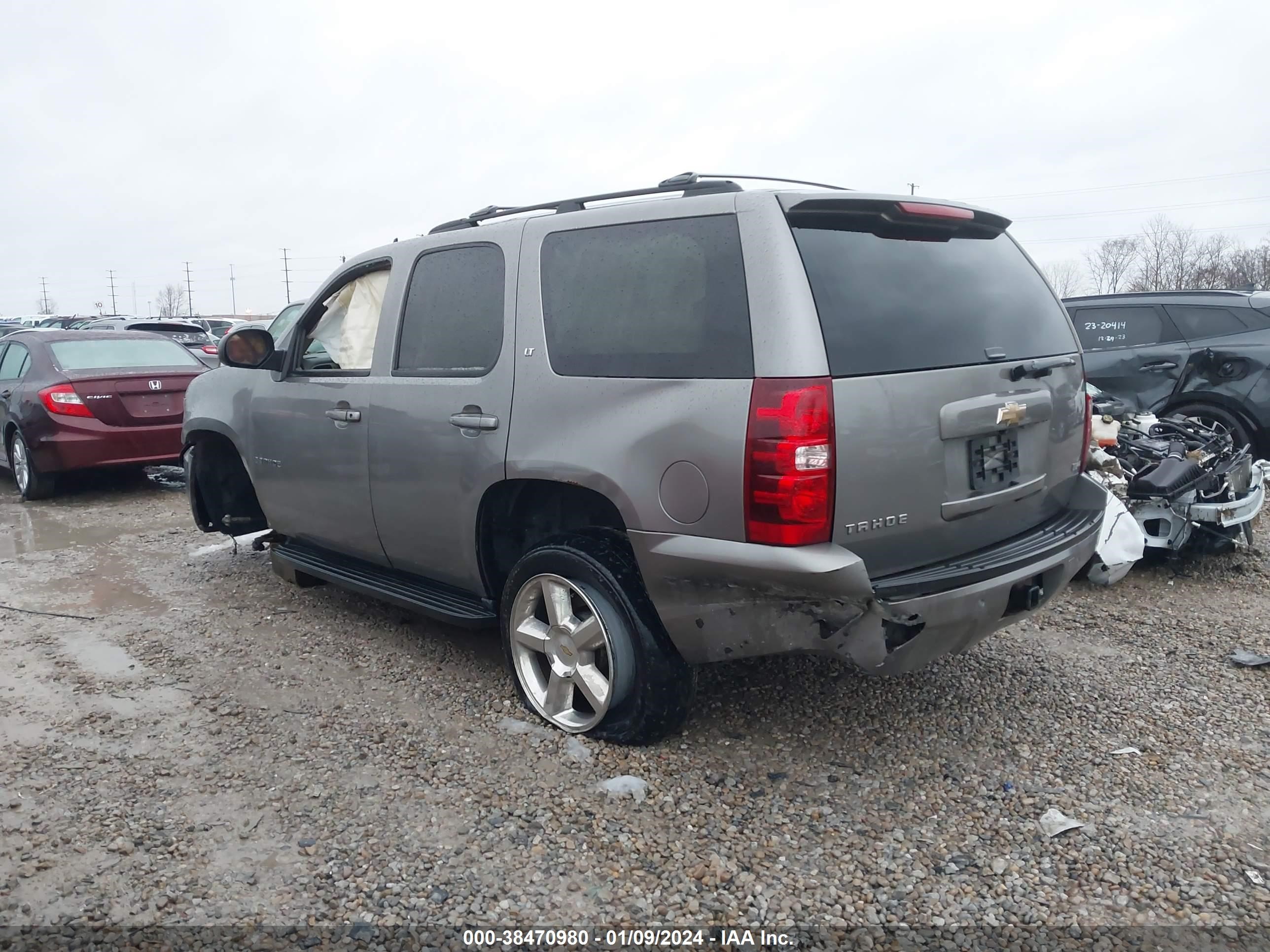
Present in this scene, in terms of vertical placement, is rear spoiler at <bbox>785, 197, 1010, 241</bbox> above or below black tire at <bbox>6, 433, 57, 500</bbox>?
above

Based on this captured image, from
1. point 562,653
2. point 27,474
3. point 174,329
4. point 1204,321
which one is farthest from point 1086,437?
point 174,329

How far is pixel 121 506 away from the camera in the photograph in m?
8.16

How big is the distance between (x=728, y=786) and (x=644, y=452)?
1.16m

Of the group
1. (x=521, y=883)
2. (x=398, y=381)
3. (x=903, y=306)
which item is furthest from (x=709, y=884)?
→ (x=398, y=381)

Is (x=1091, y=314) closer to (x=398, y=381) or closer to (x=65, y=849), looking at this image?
(x=398, y=381)

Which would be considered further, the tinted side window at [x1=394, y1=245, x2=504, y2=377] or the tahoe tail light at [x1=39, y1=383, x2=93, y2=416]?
the tahoe tail light at [x1=39, y1=383, x2=93, y2=416]

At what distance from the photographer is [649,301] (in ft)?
10.4

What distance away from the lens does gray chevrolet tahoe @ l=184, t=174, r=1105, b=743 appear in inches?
110

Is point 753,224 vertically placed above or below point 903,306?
above

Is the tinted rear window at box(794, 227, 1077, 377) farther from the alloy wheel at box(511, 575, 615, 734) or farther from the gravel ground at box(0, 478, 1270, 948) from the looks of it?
the gravel ground at box(0, 478, 1270, 948)

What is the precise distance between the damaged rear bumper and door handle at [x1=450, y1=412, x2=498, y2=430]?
2.64 feet

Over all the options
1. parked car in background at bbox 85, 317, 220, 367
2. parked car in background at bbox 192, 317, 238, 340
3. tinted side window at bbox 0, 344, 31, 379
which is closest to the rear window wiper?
tinted side window at bbox 0, 344, 31, 379

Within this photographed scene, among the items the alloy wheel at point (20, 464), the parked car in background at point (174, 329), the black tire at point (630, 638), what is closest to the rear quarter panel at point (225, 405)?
the black tire at point (630, 638)

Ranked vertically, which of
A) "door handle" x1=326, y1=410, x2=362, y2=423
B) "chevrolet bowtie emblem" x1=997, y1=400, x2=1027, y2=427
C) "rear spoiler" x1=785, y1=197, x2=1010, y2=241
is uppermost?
"rear spoiler" x1=785, y1=197, x2=1010, y2=241
